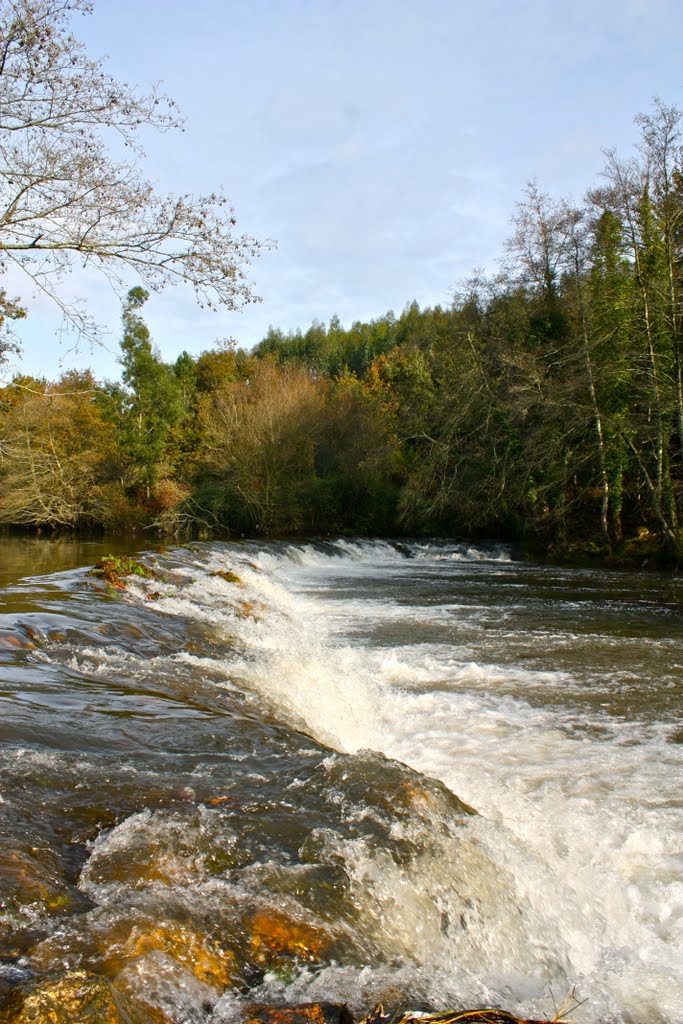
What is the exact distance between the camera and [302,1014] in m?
2.08

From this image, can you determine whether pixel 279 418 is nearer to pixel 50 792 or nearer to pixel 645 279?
pixel 645 279

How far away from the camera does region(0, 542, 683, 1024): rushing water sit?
2381 millimetres

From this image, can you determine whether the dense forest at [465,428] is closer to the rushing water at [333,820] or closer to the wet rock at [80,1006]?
the rushing water at [333,820]

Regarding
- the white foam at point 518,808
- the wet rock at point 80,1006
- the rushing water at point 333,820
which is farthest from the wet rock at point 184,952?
the white foam at point 518,808

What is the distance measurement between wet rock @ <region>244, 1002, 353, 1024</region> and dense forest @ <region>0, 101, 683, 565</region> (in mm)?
8681

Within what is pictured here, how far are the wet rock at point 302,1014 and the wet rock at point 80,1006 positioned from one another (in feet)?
0.89

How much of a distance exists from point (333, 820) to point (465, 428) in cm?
2083

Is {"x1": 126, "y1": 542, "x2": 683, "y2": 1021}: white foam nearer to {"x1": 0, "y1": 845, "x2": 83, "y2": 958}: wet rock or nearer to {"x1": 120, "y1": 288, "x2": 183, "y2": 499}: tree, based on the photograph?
{"x1": 0, "y1": 845, "x2": 83, "y2": 958}: wet rock

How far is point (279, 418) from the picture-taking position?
25.7 meters

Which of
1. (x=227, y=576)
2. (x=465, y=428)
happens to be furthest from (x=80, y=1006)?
(x=465, y=428)

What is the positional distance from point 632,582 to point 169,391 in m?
24.4

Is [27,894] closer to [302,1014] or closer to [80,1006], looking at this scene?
[80,1006]

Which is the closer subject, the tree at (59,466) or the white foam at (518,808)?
the white foam at (518,808)

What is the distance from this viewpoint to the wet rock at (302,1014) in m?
2.04
